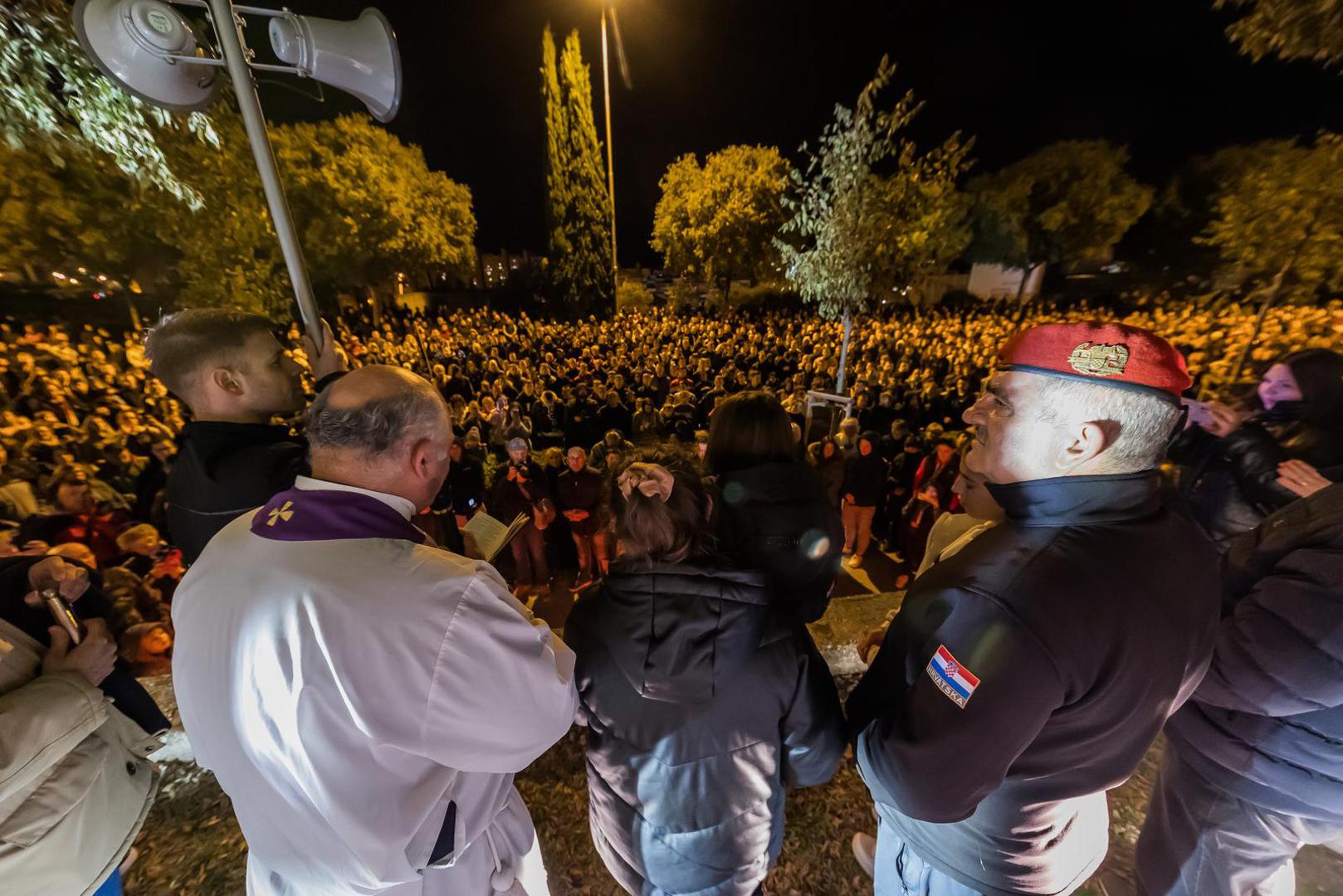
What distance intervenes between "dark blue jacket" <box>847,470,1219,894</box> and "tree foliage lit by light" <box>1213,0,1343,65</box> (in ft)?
15.3

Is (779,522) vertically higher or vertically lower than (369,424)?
lower

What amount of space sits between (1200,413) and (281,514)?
4.92 meters

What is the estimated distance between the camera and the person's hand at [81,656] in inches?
57.6

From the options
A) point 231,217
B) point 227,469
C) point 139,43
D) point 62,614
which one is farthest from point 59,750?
point 231,217

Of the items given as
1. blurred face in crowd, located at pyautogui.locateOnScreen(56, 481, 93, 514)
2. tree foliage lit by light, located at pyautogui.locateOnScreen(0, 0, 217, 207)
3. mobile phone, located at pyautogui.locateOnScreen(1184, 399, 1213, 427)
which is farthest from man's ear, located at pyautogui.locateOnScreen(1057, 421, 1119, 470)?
tree foliage lit by light, located at pyautogui.locateOnScreen(0, 0, 217, 207)

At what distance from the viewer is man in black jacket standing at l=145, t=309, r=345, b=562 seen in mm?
1834

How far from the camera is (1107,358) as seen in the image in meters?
1.16

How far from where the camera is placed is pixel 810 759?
1.57 m

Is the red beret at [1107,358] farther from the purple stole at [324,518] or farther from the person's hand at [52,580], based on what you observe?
the person's hand at [52,580]

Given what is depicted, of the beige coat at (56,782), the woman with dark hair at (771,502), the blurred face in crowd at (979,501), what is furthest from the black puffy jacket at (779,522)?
the beige coat at (56,782)

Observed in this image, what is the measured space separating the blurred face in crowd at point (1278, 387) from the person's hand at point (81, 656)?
18.6ft

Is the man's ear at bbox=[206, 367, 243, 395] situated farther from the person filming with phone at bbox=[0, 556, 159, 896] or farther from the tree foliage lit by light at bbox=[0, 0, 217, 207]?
the tree foliage lit by light at bbox=[0, 0, 217, 207]

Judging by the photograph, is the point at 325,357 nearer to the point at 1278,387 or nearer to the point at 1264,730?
the point at 1264,730

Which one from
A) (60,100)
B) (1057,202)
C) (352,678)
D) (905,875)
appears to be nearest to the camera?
(352,678)
